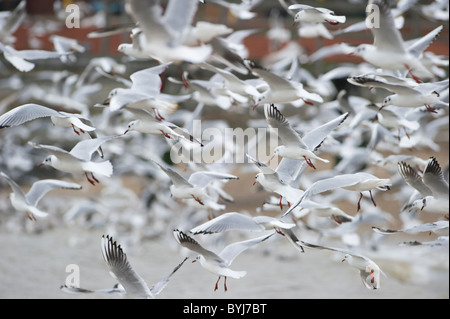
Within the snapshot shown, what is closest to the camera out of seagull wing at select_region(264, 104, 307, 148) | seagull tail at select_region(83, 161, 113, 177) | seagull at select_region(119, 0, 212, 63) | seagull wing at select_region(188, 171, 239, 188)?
seagull at select_region(119, 0, 212, 63)

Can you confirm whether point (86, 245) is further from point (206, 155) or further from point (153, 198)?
point (206, 155)

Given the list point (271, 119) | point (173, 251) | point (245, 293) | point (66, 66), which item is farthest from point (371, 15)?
point (66, 66)

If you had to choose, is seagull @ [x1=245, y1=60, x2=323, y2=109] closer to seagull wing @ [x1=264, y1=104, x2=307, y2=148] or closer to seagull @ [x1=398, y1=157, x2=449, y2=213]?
seagull wing @ [x1=264, y1=104, x2=307, y2=148]

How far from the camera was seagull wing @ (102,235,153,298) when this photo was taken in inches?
82.1

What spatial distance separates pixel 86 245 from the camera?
5645mm

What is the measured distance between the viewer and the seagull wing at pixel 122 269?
2086 mm

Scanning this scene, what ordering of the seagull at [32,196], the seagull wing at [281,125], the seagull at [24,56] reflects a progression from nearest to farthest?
1. the seagull wing at [281,125]
2. the seagull at [32,196]
3. the seagull at [24,56]

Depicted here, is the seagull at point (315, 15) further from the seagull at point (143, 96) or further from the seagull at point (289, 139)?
the seagull at point (143, 96)

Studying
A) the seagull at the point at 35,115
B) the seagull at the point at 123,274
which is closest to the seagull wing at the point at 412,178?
the seagull at the point at 123,274

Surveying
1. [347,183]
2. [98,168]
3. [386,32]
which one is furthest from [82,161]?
[386,32]

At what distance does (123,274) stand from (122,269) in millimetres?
18

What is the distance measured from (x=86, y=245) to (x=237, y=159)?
2700 millimetres

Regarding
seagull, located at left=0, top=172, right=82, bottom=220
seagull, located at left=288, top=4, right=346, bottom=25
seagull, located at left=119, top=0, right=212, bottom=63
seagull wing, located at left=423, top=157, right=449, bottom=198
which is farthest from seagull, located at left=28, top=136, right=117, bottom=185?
seagull wing, located at left=423, top=157, right=449, bottom=198

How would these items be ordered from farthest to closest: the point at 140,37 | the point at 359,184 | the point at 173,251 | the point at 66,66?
the point at 66,66
the point at 173,251
the point at 359,184
the point at 140,37
